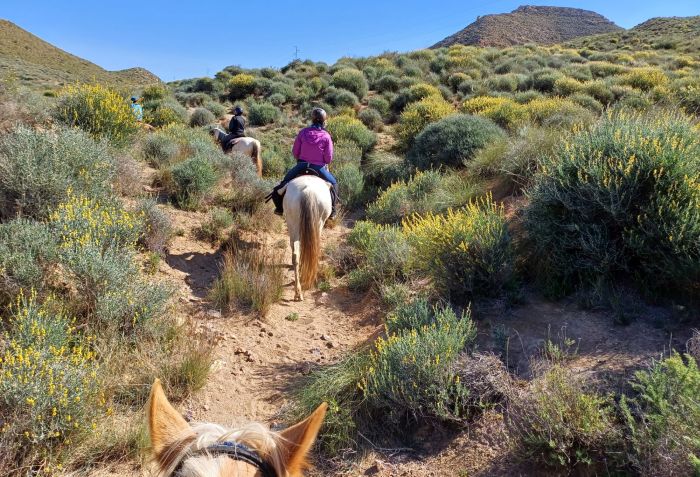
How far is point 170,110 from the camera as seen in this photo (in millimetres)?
14445

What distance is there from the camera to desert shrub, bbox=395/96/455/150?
12.1 meters

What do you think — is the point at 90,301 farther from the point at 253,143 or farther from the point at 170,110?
the point at 170,110

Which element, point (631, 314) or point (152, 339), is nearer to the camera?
point (631, 314)

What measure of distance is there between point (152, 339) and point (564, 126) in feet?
28.7

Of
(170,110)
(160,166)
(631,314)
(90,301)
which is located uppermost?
(170,110)

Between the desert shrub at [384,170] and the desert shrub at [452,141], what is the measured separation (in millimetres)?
376

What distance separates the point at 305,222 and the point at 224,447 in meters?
4.44

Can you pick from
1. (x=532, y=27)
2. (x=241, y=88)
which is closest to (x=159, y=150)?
(x=241, y=88)

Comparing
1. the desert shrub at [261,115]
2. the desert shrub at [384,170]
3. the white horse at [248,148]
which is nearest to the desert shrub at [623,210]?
the desert shrub at [384,170]

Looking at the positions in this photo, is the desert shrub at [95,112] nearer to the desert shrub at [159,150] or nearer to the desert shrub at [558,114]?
the desert shrub at [159,150]

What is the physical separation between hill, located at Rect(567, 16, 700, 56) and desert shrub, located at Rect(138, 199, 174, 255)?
27225 millimetres

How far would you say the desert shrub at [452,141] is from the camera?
9.02m

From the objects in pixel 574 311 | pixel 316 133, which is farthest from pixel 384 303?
pixel 316 133

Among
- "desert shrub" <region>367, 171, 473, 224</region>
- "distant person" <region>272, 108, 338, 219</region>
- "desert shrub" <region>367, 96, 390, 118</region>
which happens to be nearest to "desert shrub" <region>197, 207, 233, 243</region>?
"distant person" <region>272, 108, 338, 219</region>
